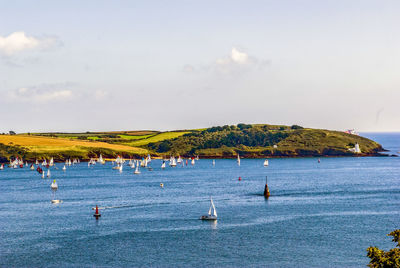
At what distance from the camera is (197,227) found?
281 ft

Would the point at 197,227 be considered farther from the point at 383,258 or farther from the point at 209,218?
the point at 383,258

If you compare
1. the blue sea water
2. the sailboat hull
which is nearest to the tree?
the blue sea water

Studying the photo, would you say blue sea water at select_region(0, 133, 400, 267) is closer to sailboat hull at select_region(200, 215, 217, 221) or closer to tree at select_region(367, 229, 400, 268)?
sailboat hull at select_region(200, 215, 217, 221)

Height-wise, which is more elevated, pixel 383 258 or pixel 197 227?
pixel 383 258

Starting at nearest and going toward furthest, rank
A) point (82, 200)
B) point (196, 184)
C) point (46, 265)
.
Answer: point (46, 265) → point (82, 200) → point (196, 184)

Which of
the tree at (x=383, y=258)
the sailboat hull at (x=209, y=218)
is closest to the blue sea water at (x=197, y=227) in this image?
the sailboat hull at (x=209, y=218)

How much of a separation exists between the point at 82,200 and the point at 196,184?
47.8m

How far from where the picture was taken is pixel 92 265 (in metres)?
62.8

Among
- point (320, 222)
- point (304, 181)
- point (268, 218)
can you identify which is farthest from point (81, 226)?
point (304, 181)

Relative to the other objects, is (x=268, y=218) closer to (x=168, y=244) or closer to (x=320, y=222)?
(x=320, y=222)

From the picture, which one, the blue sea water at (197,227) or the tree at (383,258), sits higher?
the tree at (383,258)

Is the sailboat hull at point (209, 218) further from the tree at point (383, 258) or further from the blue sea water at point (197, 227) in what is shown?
the tree at point (383, 258)

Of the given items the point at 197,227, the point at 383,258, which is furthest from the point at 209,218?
the point at 383,258

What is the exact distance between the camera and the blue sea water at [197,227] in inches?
2598
